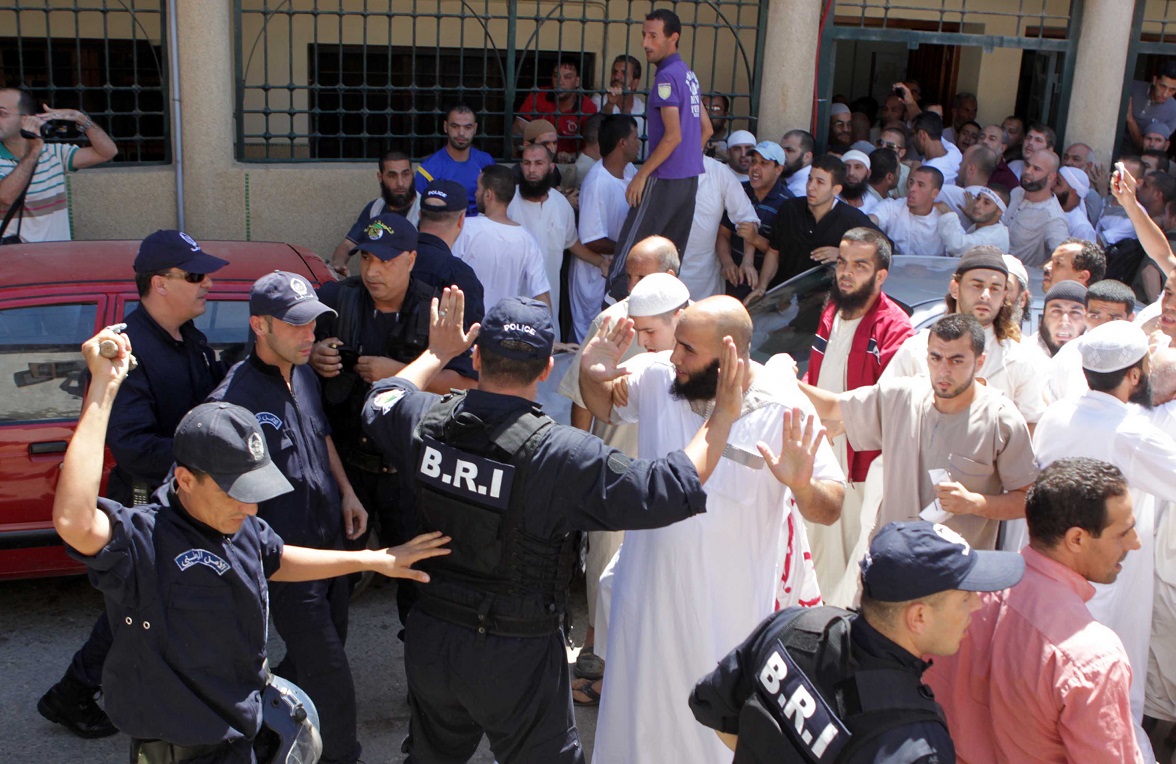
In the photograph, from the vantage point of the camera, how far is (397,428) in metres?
3.51

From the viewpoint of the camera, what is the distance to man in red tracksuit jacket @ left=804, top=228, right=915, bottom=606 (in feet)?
17.2

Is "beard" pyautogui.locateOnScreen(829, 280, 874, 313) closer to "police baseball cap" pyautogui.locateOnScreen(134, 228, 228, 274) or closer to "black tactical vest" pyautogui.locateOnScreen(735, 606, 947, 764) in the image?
"police baseball cap" pyautogui.locateOnScreen(134, 228, 228, 274)

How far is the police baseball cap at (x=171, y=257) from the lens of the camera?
432 centimetres

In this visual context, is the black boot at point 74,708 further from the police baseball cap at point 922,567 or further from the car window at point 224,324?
the police baseball cap at point 922,567

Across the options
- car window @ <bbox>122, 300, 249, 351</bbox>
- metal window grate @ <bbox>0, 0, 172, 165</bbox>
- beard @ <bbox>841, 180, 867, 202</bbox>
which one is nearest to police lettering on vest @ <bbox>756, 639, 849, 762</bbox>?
car window @ <bbox>122, 300, 249, 351</bbox>

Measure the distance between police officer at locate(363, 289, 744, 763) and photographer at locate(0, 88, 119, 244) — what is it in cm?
441

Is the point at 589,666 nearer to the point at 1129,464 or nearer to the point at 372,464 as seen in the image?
the point at 372,464

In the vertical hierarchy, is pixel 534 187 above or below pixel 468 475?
above

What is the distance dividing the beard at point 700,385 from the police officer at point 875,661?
1.23 meters

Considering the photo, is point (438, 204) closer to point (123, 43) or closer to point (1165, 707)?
point (1165, 707)

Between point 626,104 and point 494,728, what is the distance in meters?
6.84

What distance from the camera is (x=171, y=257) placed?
4316 mm

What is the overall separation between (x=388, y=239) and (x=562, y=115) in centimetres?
512

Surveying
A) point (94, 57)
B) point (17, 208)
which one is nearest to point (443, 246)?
point (17, 208)
